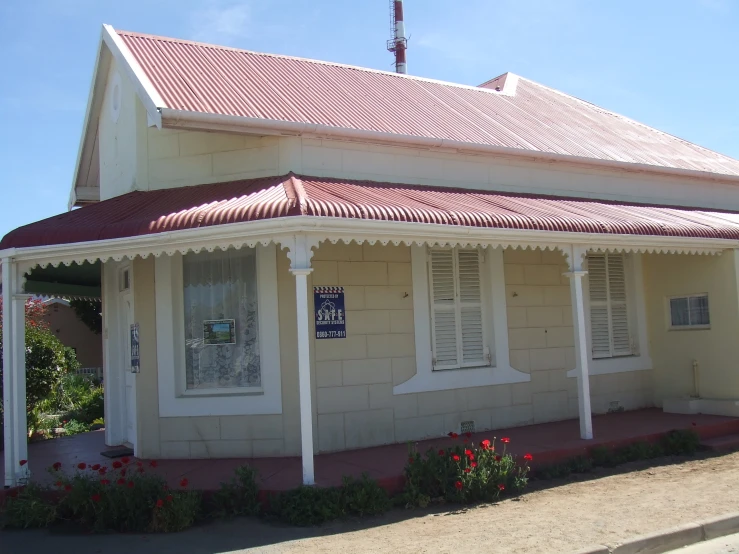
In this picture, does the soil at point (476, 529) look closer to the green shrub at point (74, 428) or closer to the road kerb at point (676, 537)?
the road kerb at point (676, 537)

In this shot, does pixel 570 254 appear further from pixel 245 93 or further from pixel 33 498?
pixel 33 498

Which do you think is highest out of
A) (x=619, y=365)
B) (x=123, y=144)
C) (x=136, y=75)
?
(x=136, y=75)

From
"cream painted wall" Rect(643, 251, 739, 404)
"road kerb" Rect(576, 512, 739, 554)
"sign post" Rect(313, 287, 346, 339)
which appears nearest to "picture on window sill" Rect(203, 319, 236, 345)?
"sign post" Rect(313, 287, 346, 339)

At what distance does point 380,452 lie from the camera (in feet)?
28.9

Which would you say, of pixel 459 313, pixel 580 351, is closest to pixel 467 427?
pixel 459 313

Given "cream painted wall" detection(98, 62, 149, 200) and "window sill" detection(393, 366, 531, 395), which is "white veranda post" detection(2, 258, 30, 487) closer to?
"cream painted wall" detection(98, 62, 149, 200)

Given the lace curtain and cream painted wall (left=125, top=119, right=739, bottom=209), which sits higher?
cream painted wall (left=125, top=119, right=739, bottom=209)

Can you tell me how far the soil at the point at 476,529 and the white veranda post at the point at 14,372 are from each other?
1.17 m

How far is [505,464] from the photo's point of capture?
7504 mm

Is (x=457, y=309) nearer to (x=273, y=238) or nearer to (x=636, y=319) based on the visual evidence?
(x=636, y=319)

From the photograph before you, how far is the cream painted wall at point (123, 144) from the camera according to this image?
9617 millimetres

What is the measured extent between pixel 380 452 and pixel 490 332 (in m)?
2.63

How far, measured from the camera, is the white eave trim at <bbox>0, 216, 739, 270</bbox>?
7.17 meters

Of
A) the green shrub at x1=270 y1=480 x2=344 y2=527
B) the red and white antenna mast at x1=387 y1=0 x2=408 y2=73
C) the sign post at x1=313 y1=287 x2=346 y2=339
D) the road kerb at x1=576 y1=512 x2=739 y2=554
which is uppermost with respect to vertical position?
the red and white antenna mast at x1=387 y1=0 x2=408 y2=73
